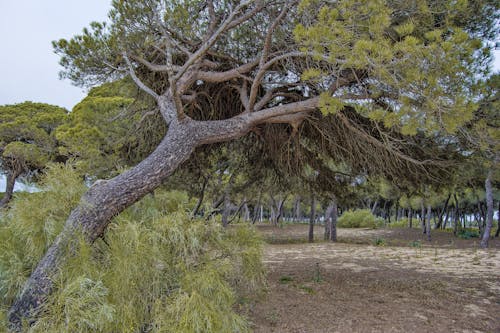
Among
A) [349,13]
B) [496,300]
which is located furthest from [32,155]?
[496,300]

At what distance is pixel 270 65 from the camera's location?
4324mm

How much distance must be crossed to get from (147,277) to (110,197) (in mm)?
1021

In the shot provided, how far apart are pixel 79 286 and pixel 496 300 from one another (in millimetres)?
5325

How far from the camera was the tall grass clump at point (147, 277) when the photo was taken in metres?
2.46

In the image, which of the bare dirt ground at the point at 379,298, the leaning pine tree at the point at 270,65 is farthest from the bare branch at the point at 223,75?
the bare dirt ground at the point at 379,298

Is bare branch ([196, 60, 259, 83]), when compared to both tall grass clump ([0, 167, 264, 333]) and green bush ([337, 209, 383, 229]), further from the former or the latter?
green bush ([337, 209, 383, 229])

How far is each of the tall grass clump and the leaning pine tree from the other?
0.27 m

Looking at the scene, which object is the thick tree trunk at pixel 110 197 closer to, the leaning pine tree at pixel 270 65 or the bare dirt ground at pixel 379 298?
the leaning pine tree at pixel 270 65

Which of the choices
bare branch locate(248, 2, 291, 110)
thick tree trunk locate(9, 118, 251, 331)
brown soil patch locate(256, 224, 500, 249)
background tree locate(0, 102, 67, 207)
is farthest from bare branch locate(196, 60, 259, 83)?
background tree locate(0, 102, 67, 207)

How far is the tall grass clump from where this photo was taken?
2.46 metres

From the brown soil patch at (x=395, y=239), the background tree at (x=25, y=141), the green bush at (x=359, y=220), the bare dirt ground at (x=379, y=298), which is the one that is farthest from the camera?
the green bush at (x=359, y=220)

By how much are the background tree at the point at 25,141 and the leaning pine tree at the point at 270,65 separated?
9.57 meters

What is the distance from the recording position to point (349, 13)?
338cm

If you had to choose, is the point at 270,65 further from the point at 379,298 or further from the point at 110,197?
the point at 379,298
